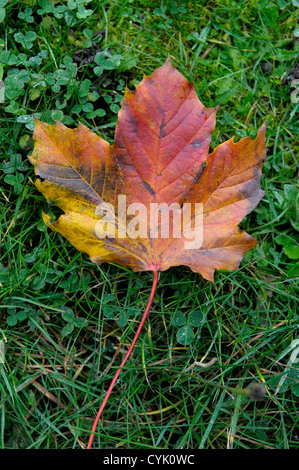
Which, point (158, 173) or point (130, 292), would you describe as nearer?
point (158, 173)

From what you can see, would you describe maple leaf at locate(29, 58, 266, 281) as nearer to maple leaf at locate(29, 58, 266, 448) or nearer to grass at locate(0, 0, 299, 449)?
maple leaf at locate(29, 58, 266, 448)

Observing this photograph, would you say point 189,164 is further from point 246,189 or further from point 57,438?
point 57,438

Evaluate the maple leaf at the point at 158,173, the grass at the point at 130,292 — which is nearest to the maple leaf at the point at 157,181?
the maple leaf at the point at 158,173

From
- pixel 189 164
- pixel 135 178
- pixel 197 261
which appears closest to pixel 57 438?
pixel 197 261

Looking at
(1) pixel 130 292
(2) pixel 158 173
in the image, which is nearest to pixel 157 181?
(2) pixel 158 173

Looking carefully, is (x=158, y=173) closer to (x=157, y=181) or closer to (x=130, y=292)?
(x=157, y=181)

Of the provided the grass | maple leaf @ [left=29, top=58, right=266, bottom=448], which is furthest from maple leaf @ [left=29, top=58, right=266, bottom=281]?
the grass

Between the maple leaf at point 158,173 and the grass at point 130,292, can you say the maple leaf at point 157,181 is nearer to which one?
the maple leaf at point 158,173
